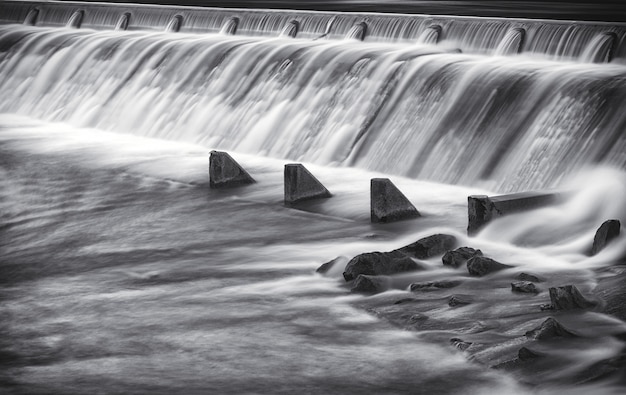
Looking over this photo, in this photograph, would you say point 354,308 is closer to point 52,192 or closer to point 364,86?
point 52,192

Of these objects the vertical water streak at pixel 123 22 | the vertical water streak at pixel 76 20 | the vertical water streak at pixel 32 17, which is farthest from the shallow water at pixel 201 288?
the vertical water streak at pixel 32 17

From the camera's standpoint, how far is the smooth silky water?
6695mm

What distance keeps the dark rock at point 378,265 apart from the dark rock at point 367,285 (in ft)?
0.63

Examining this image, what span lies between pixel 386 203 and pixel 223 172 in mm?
2658

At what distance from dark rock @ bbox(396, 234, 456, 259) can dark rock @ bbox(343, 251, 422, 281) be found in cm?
29

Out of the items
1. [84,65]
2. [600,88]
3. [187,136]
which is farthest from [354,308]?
[84,65]

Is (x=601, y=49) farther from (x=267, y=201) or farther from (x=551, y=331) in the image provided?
(x=551, y=331)

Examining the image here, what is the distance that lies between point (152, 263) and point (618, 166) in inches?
177

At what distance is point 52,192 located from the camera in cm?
1280

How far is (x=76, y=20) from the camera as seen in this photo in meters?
25.0

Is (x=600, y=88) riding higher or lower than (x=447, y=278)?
higher

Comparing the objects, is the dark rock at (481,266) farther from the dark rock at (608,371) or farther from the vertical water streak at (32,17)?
the vertical water streak at (32,17)

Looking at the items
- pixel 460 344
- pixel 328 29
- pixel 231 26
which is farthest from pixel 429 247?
pixel 231 26

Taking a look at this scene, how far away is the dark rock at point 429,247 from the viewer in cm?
883
